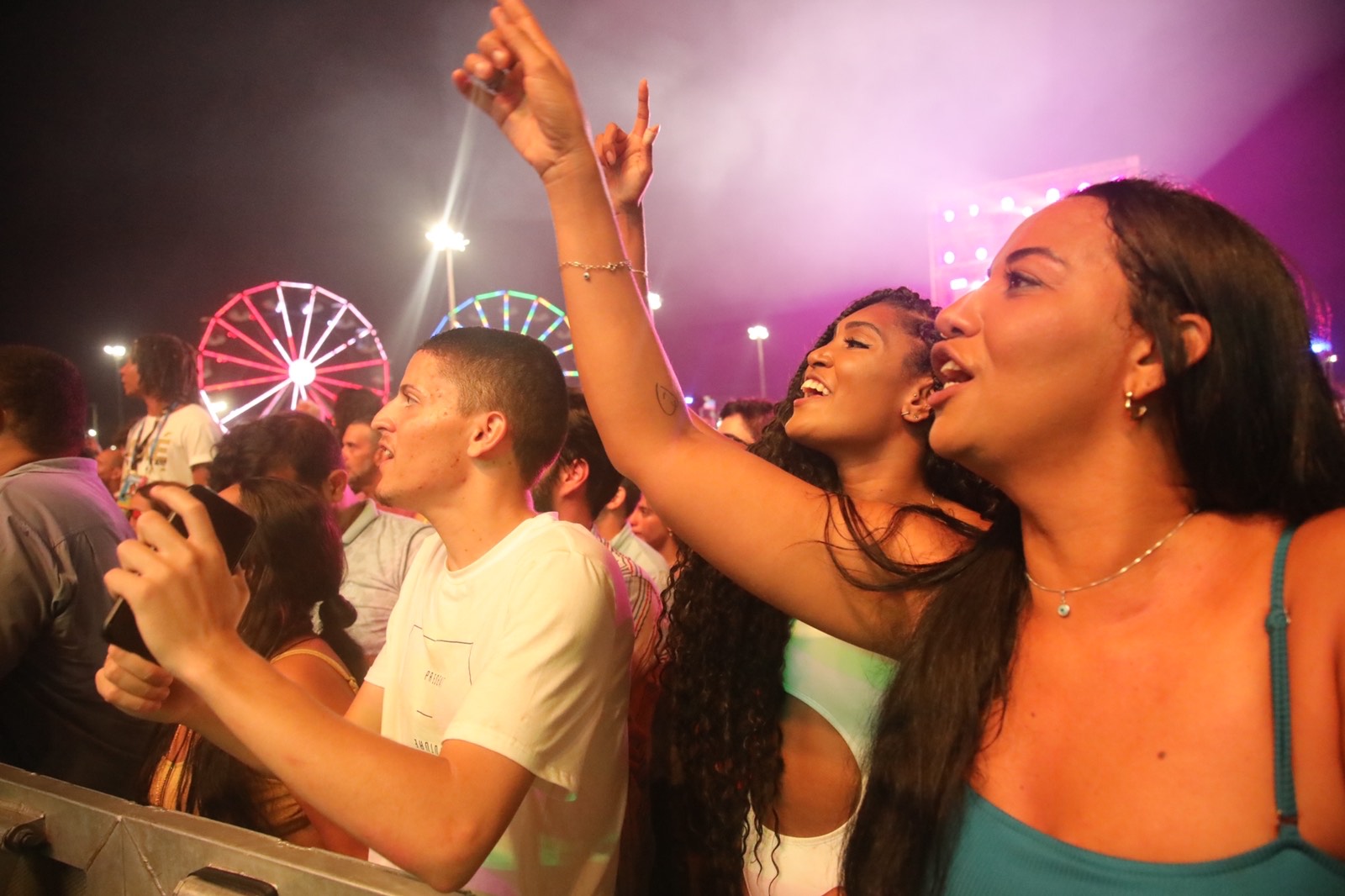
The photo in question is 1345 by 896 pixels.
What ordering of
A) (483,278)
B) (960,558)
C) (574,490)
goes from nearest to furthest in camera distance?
1. (960,558)
2. (574,490)
3. (483,278)

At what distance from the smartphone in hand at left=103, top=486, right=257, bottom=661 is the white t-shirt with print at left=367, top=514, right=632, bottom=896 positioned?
0.47 m

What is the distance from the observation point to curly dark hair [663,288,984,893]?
2061 millimetres

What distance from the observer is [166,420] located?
5812 mm

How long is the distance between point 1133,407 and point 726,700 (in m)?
1.28

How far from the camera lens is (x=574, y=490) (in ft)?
11.2

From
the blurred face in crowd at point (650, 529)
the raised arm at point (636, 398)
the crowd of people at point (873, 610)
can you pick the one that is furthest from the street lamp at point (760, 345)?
the raised arm at point (636, 398)

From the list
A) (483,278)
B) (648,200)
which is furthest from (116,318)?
(648,200)

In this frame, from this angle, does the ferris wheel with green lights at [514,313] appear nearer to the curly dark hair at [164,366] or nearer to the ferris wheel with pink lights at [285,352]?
the ferris wheel with pink lights at [285,352]

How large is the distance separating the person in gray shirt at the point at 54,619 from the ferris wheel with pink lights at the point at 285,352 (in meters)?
8.54

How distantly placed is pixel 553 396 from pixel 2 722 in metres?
2.36

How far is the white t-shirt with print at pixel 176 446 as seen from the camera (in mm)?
5707

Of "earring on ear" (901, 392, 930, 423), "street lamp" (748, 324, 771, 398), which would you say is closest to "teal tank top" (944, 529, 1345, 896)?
"earring on ear" (901, 392, 930, 423)

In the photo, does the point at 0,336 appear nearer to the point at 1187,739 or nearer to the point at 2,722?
the point at 2,722

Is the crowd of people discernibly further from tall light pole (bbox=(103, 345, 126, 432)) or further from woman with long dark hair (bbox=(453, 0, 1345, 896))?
tall light pole (bbox=(103, 345, 126, 432))
